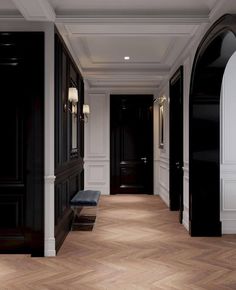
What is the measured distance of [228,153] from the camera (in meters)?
5.43

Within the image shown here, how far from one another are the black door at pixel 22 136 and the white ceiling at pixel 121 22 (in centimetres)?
43

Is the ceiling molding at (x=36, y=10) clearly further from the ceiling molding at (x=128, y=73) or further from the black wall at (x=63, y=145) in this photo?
the ceiling molding at (x=128, y=73)

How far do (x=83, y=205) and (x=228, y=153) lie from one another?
2.31 m

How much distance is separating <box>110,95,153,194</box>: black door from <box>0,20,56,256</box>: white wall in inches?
211

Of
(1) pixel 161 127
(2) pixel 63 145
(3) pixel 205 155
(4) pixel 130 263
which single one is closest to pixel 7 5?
(2) pixel 63 145

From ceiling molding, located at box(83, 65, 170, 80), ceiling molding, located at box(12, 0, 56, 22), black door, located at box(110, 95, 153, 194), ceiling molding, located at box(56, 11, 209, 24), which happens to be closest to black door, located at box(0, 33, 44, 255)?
ceiling molding, located at box(12, 0, 56, 22)

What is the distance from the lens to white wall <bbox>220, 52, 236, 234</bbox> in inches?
213

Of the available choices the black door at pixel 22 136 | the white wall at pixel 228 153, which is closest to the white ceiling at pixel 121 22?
the black door at pixel 22 136

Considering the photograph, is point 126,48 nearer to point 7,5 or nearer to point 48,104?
point 48,104

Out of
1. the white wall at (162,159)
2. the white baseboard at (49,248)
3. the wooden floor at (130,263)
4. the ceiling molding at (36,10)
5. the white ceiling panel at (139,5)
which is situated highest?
the white ceiling panel at (139,5)

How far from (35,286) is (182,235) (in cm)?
260

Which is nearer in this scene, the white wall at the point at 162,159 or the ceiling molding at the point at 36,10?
the ceiling molding at the point at 36,10

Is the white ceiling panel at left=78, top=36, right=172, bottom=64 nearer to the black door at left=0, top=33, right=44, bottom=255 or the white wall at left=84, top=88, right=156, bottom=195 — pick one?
the black door at left=0, top=33, right=44, bottom=255

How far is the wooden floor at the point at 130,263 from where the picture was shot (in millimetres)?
3457
